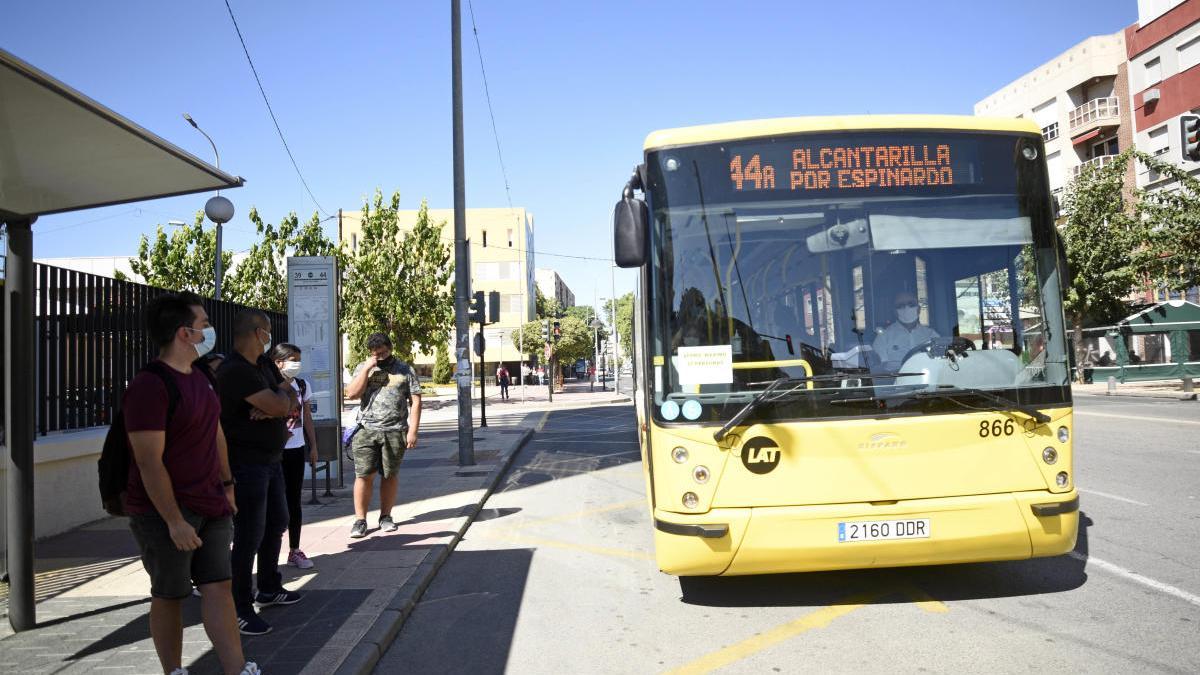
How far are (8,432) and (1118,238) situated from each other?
1358 inches

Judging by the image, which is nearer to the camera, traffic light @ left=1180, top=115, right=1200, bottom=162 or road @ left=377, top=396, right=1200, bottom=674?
road @ left=377, top=396, right=1200, bottom=674

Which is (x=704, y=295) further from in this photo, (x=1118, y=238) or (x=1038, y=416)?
(x=1118, y=238)

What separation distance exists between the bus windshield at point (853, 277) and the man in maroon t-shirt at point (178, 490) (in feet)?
7.93

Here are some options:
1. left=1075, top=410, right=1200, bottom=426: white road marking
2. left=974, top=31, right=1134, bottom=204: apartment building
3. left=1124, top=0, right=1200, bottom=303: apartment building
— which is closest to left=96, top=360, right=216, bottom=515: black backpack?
left=1075, top=410, right=1200, bottom=426: white road marking

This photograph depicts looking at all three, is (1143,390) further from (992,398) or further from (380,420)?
(380,420)

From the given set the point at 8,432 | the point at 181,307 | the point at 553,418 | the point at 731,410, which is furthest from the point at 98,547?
the point at 553,418

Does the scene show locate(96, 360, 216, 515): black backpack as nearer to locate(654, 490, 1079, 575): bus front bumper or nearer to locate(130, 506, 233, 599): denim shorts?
locate(130, 506, 233, 599): denim shorts

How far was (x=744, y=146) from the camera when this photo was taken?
519 centimetres

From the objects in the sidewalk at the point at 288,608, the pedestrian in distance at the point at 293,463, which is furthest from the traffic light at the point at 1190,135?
the pedestrian in distance at the point at 293,463

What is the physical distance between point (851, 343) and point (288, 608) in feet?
12.5

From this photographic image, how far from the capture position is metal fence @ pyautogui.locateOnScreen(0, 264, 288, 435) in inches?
Answer: 311

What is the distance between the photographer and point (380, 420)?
7.40 m

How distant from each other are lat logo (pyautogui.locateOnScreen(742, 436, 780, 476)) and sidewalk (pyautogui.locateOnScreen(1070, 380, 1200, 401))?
916 inches

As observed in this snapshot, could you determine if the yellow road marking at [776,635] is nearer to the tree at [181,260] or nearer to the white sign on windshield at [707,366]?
the white sign on windshield at [707,366]
